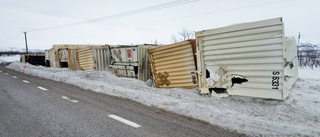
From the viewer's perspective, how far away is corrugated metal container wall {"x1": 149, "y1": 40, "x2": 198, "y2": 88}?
840 centimetres

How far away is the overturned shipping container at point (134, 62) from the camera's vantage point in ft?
38.1

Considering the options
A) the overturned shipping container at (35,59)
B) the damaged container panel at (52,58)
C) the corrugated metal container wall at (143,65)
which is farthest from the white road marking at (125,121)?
the overturned shipping container at (35,59)

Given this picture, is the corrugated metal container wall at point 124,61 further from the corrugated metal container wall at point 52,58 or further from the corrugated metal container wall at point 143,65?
the corrugated metal container wall at point 52,58

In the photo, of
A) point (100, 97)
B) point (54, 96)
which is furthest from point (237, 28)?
point (54, 96)

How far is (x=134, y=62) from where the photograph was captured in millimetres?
11766

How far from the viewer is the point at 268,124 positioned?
14.7ft

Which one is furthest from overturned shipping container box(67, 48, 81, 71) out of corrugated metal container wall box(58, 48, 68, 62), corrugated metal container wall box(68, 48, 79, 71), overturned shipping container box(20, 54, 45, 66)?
overturned shipping container box(20, 54, 45, 66)

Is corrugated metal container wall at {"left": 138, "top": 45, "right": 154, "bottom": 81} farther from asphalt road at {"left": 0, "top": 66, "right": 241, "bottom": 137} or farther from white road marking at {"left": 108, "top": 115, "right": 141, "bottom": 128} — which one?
white road marking at {"left": 108, "top": 115, "right": 141, "bottom": 128}

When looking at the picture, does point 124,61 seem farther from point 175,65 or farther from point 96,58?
point 175,65

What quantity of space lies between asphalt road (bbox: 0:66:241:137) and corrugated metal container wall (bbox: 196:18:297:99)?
263cm

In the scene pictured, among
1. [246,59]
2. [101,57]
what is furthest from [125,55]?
[246,59]

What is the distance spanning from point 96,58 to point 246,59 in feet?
36.5

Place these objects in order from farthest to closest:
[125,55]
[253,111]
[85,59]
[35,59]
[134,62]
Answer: [35,59]
[85,59]
[125,55]
[134,62]
[253,111]

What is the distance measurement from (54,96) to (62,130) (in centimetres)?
406
